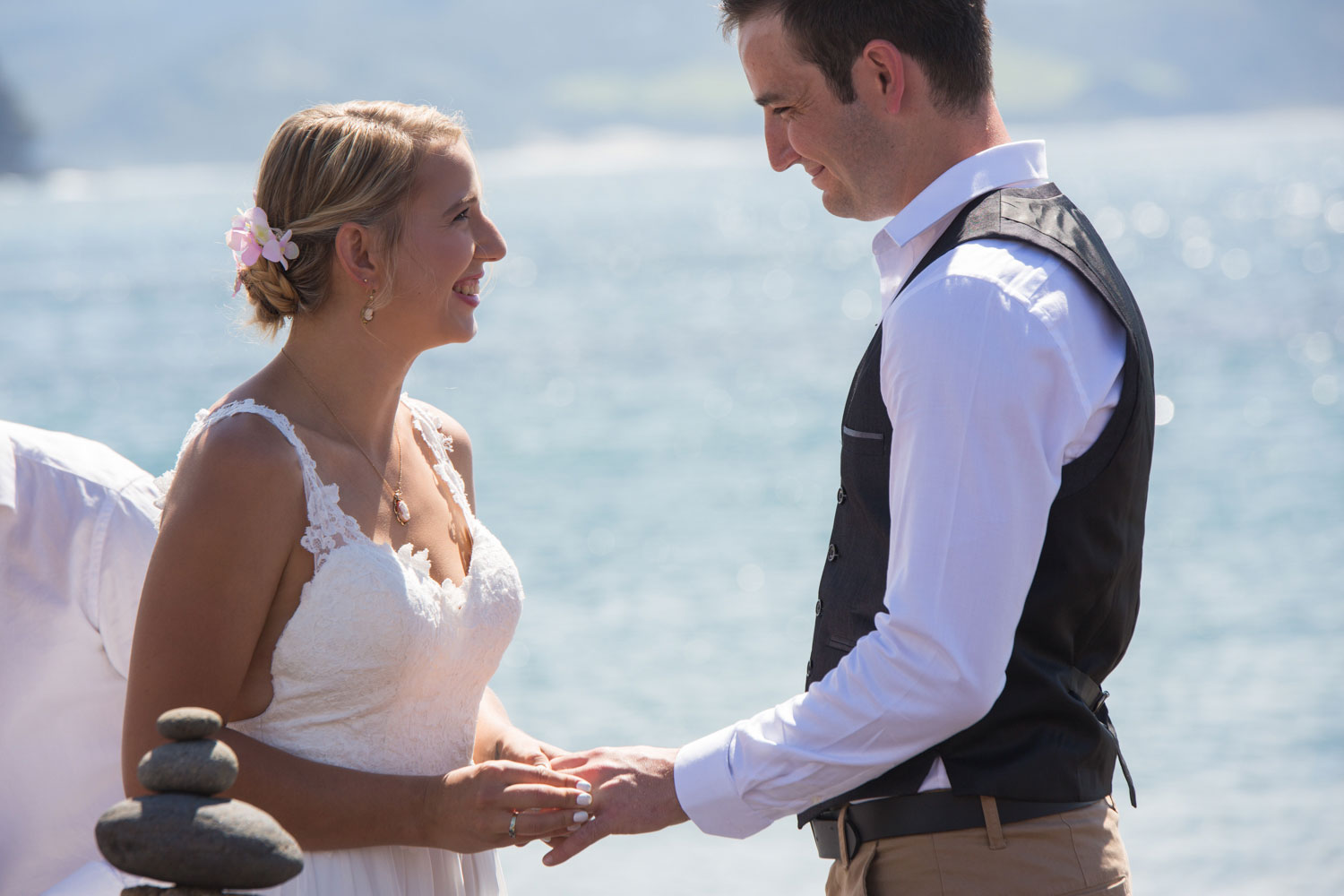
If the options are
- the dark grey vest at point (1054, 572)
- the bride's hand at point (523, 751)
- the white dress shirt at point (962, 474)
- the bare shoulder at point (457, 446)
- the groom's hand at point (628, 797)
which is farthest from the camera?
the bare shoulder at point (457, 446)

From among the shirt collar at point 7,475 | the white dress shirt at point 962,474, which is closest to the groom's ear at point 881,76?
the white dress shirt at point 962,474

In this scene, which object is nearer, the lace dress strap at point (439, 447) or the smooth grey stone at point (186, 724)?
the smooth grey stone at point (186, 724)

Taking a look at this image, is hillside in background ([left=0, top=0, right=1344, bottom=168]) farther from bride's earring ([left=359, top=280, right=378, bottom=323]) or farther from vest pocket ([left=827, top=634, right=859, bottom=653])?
vest pocket ([left=827, top=634, right=859, bottom=653])

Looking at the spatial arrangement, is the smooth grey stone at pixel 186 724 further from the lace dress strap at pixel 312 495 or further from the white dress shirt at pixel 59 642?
the white dress shirt at pixel 59 642

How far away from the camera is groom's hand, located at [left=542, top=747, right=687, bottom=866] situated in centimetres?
242

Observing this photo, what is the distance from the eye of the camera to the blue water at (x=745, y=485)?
7332 mm

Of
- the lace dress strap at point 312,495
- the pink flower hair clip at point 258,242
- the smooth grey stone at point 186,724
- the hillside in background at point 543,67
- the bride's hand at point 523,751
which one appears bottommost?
the smooth grey stone at point 186,724

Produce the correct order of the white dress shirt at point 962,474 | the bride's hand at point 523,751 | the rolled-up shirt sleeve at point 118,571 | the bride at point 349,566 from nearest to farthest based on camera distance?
the white dress shirt at point 962,474
the bride at point 349,566
the rolled-up shirt sleeve at point 118,571
the bride's hand at point 523,751

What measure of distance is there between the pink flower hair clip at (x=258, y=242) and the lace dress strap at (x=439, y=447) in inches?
20.8

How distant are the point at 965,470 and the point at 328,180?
1.37m

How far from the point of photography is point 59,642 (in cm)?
253

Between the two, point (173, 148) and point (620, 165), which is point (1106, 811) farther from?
point (173, 148)

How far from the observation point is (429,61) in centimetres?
18950

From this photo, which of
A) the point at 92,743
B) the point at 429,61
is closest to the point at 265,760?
the point at 92,743
